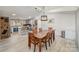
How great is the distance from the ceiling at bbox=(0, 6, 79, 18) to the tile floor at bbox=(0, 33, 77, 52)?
491 millimetres

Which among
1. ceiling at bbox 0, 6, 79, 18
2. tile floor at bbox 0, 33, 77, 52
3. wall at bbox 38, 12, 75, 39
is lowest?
tile floor at bbox 0, 33, 77, 52

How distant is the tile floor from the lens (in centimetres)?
271

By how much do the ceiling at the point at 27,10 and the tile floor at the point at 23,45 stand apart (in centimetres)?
49

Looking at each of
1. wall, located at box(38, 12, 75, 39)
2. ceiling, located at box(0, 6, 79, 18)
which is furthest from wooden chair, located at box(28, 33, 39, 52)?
ceiling, located at box(0, 6, 79, 18)

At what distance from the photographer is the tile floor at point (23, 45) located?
2.71m

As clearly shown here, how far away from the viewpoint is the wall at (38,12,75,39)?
2.72 metres

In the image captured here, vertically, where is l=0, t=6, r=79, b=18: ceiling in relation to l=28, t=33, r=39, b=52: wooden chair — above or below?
above

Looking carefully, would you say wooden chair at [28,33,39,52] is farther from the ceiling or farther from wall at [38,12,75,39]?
the ceiling

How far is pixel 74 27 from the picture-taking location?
2727 mm

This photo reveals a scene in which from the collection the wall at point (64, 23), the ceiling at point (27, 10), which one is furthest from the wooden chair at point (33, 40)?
the ceiling at point (27, 10)

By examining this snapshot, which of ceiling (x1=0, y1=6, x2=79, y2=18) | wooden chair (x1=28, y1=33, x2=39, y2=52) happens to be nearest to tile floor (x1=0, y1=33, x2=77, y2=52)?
wooden chair (x1=28, y1=33, x2=39, y2=52)
